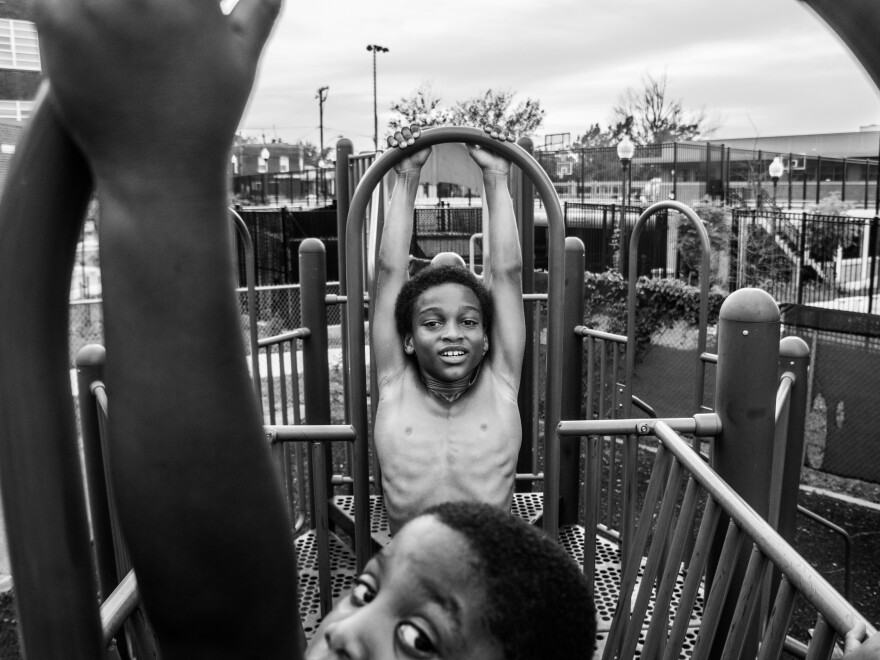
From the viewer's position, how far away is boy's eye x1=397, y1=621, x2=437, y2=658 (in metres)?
0.79

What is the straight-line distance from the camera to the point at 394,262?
2352 mm

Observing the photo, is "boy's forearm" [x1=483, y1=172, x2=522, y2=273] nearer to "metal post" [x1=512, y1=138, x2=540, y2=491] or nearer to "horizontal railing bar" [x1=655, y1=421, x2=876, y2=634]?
"horizontal railing bar" [x1=655, y1=421, x2=876, y2=634]

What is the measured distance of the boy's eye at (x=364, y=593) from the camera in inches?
34.7

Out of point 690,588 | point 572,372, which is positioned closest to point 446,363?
point 690,588

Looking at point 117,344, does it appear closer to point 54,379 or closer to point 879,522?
point 54,379

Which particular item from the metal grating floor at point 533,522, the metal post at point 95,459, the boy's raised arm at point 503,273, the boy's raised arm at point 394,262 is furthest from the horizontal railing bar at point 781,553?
the metal post at point 95,459

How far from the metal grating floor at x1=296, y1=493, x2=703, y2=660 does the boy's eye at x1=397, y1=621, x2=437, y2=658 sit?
2.07 meters

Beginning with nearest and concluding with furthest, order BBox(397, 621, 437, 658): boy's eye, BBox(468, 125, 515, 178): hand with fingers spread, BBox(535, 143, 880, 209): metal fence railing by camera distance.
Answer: BBox(397, 621, 437, 658): boy's eye, BBox(468, 125, 515, 178): hand with fingers spread, BBox(535, 143, 880, 209): metal fence railing

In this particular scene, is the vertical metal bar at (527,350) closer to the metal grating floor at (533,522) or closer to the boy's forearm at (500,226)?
the metal grating floor at (533,522)

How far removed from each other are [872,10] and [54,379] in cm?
61

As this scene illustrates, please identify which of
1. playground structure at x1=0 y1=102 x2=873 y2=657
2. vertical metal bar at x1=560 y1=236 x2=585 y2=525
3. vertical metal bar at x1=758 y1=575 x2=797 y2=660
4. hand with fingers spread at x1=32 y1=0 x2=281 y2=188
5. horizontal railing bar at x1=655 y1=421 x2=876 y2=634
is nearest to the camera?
hand with fingers spread at x1=32 y1=0 x2=281 y2=188

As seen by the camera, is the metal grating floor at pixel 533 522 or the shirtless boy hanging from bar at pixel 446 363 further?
the metal grating floor at pixel 533 522

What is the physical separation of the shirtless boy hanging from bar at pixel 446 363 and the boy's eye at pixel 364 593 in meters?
1.28

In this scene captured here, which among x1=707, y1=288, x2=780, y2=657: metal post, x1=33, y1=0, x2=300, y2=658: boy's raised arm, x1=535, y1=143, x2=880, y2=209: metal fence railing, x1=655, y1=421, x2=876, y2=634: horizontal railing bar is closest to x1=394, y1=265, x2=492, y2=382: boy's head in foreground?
x1=655, y1=421, x2=876, y2=634: horizontal railing bar
